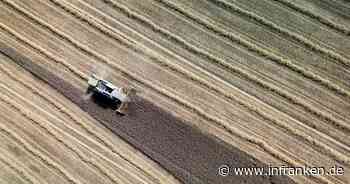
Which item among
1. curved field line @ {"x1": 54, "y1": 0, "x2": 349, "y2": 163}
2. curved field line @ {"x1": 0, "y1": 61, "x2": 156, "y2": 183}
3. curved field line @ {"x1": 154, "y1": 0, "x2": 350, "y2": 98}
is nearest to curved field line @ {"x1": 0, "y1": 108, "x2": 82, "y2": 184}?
curved field line @ {"x1": 0, "y1": 61, "x2": 156, "y2": 183}

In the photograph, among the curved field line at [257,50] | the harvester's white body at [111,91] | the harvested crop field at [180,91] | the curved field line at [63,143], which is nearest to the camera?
the harvested crop field at [180,91]

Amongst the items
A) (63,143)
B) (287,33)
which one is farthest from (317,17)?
(63,143)

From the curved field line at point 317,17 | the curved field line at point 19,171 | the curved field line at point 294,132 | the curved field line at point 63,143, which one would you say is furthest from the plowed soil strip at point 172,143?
the curved field line at point 317,17

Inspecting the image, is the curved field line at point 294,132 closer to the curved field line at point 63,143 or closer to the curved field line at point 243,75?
the curved field line at point 243,75

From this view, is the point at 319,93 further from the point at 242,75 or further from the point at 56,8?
the point at 56,8

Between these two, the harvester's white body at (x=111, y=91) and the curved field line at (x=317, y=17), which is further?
the curved field line at (x=317, y=17)

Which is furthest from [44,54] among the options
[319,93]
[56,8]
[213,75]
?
[319,93]

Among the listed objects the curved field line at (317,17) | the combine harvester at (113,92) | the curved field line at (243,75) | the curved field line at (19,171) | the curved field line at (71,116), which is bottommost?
the curved field line at (19,171)

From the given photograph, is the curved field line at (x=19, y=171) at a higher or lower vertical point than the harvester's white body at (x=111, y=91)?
lower
